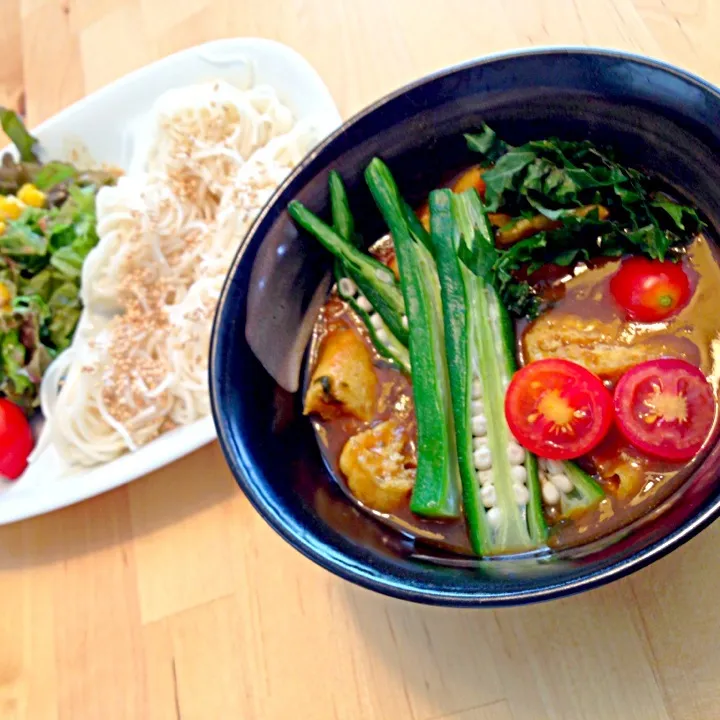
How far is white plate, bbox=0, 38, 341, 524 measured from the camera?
139 cm

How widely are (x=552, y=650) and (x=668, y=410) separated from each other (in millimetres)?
393

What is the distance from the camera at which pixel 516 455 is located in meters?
1.01

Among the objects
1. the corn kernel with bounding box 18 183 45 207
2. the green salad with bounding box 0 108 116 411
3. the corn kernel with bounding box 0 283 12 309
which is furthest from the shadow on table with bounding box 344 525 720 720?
the corn kernel with bounding box 18 183 45 207

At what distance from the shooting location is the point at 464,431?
104 centimetres

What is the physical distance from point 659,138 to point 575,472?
49cm

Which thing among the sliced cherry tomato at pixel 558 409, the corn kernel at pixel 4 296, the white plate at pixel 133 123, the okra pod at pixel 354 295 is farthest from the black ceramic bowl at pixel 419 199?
the corn kernel at pixel 4 296

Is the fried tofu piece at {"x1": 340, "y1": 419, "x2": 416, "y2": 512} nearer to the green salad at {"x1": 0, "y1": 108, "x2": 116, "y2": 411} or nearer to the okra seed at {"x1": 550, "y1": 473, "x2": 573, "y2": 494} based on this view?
the okra seed at {"x1": 550, "y1": 473, "x2": 573, "y2": 494}

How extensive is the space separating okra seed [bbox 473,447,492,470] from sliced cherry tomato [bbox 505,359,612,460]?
5cm

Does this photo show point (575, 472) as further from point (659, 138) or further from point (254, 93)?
point (254, 93)

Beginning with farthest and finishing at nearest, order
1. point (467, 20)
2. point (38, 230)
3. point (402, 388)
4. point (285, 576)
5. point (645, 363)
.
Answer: point (38, 230) < point (467, 20) < point (285, 576) < point (402, 388) < point (645, 363)

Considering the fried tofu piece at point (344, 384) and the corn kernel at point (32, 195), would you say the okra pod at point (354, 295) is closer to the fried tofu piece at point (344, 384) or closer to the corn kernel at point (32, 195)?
the fried tofu piece at point (344, 384)

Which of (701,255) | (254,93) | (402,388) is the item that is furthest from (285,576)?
(254,93)

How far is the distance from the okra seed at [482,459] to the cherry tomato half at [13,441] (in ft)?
3.70

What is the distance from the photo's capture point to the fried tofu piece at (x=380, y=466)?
41.4 inches
